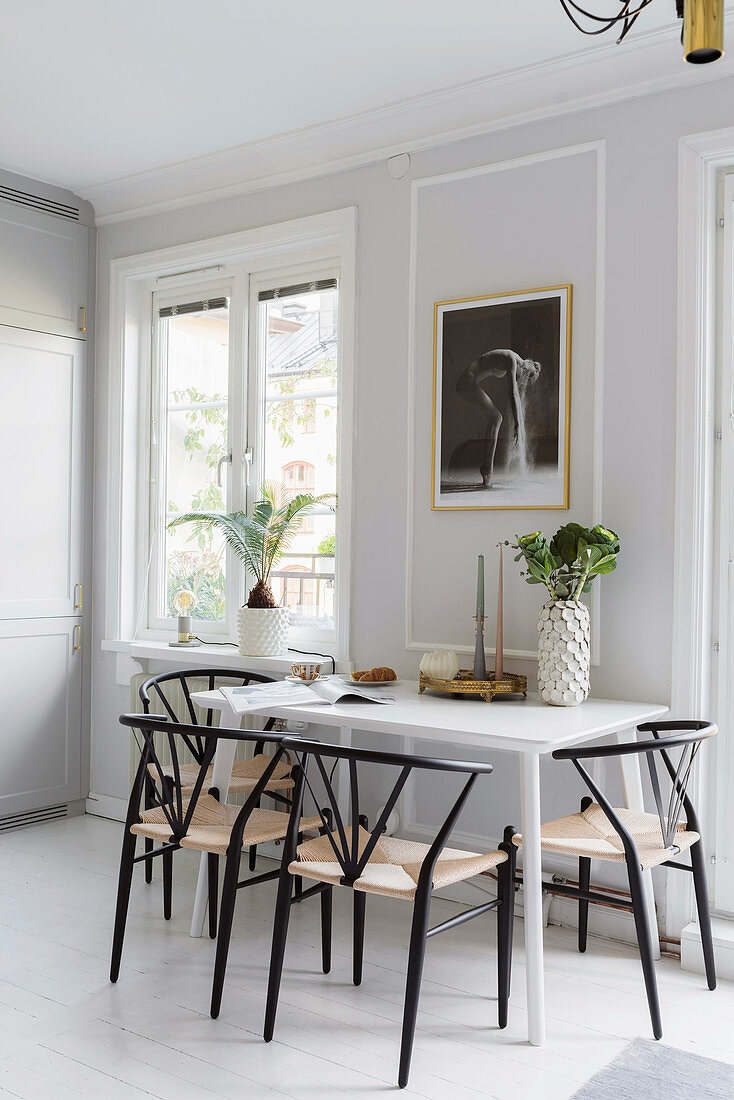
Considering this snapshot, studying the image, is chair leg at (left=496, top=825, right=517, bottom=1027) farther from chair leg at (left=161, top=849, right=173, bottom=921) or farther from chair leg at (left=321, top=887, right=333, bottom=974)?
chair leg at (left=161, top=849, right=173, bottom=921)

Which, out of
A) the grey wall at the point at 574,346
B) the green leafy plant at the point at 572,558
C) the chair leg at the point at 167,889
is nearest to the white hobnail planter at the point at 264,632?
the grey wall at the point at 574,346

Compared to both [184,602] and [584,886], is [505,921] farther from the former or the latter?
[184,602]

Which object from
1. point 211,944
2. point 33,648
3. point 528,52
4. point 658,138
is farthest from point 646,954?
point 33,648

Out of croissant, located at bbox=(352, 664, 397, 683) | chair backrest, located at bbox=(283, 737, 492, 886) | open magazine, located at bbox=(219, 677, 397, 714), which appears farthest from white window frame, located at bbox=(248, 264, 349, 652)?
chair backrest, located at bbox=(283, 737, 492, 886)

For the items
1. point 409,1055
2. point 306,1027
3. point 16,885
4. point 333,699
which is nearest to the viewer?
point 409,1055

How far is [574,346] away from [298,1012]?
6.92ft

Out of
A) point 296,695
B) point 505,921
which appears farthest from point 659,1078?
point 296,695

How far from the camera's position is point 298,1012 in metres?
2.53

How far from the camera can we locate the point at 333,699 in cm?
282

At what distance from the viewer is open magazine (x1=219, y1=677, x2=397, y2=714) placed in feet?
9.07

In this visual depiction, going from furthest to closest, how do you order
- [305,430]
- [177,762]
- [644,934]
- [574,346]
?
[305,430], [574,346], [177,762], [644,934]

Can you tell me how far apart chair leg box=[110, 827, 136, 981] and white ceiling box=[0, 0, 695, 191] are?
2.39 meters

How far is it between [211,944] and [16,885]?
0.92m

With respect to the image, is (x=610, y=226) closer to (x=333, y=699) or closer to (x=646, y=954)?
(x=333, y=699)
